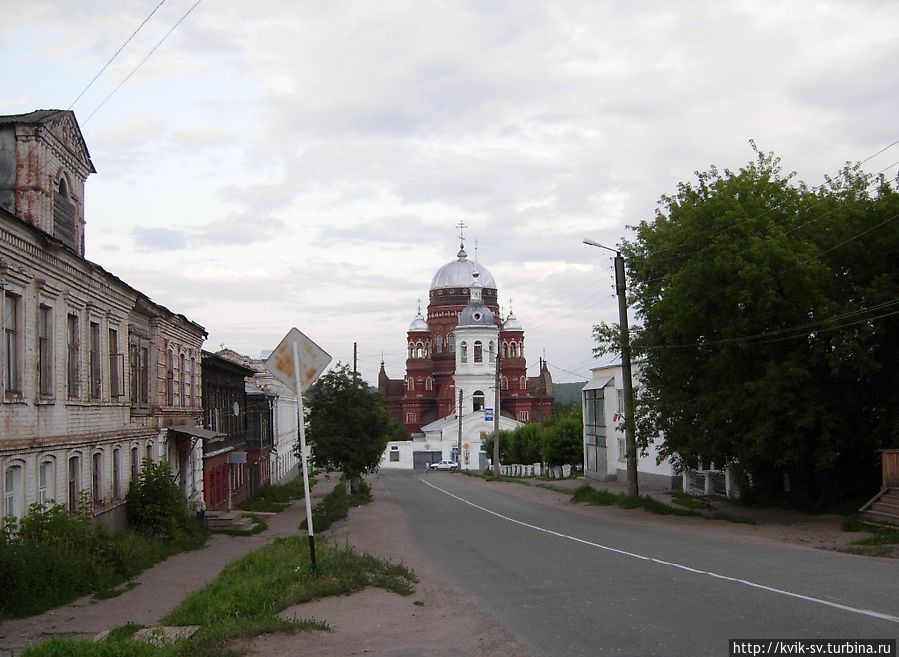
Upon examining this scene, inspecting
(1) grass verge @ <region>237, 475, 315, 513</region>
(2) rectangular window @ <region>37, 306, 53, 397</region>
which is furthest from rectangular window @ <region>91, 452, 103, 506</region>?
(1) grass verge @ <region>237, 475, 315, 513</region>

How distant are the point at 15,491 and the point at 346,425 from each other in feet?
83.9

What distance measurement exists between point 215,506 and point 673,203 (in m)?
17.7

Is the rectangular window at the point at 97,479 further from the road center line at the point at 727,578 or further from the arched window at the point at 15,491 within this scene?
the road center line at the point at 727,578

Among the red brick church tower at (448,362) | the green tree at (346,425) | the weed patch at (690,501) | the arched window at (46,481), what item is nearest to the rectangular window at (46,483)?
the arched window at (46,481)

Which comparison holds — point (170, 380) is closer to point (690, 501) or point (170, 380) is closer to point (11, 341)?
point (11, 341)

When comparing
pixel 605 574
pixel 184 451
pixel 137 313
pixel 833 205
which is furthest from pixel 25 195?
pixel 833 205

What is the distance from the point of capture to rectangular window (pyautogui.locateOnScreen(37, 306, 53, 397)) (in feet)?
55.7

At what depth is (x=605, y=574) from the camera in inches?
585

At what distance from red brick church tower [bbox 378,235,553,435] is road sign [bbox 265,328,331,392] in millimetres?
90799

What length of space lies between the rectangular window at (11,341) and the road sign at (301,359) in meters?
4.28

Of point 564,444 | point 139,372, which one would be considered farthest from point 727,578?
point 564,444

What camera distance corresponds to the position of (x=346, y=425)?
41.1 metres

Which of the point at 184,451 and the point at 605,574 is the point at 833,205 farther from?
the point at 184,451

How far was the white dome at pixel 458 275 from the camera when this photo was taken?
11494cm
